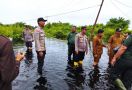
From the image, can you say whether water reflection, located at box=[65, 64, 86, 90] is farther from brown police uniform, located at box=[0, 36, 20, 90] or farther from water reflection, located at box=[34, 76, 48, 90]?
brown police uniform, located at box=[0, 36, 20, 90]

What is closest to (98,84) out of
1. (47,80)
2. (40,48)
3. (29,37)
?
(47,80)

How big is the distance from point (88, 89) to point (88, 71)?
332 centimetres

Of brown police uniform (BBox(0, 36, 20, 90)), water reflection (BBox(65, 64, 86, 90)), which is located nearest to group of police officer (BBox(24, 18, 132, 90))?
water reflection (BBox(65, 64, 86, 90))

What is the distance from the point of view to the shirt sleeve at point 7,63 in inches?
129

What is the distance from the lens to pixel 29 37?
63.6 ft

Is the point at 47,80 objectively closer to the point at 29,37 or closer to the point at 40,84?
the point at 40,84

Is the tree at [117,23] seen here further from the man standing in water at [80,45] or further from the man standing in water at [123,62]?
the man standing in water at [123,62]

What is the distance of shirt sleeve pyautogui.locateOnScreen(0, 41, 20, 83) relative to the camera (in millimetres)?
3266

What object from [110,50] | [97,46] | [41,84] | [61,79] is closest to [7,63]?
→ [41,84]

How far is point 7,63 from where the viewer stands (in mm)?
3285

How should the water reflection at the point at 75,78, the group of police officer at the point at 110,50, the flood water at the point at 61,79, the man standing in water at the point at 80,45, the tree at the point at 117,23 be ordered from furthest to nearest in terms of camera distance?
the tree at the point at 117,23, the man standing in water at the point at 80,45, the water reflection at the point at 75,78, the flood water at the point at 61,79, the group of police officer at the point at 110,50

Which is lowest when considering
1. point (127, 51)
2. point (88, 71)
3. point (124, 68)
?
point (88, 71)

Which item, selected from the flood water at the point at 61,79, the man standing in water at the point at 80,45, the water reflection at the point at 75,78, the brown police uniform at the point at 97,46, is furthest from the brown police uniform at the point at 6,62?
the brown police uniform at the point at 97,46

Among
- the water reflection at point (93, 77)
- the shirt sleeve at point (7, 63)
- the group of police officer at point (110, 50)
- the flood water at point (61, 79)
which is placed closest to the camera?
the shirt sleeve at point (7, 63)
